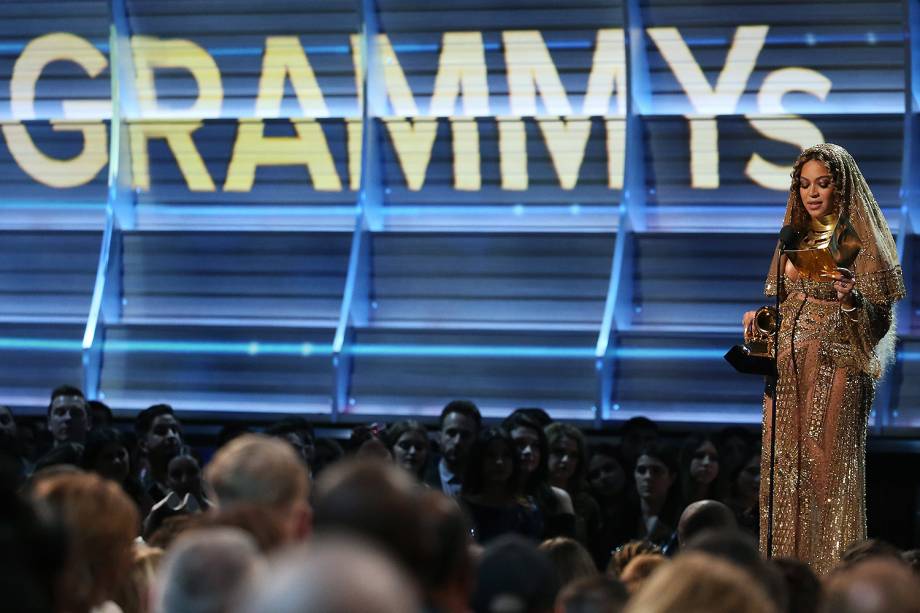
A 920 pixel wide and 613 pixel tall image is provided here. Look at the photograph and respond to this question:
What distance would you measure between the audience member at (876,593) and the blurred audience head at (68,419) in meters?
6.86

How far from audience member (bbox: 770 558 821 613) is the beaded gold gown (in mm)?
1909

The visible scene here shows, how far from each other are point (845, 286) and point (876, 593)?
346 centimetres

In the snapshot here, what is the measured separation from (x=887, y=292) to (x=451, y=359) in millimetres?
4946

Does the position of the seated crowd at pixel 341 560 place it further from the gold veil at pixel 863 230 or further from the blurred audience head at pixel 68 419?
the blurred audience head at pixel 68 419

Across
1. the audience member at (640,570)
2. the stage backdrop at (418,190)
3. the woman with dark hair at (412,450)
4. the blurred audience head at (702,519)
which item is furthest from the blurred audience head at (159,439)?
the audience member at (640,570)

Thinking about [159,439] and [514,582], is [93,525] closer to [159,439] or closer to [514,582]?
[514,582]

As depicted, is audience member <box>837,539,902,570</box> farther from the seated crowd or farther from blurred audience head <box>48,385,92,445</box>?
blurred audience head <box>48,385,92,445</box>

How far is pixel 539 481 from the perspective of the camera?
310 inches

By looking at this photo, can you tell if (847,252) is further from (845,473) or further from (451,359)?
(451,359)

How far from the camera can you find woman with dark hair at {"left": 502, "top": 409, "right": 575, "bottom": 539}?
747cm

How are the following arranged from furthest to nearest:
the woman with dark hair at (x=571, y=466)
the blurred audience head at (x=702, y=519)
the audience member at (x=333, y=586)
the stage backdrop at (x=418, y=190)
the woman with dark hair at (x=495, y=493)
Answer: the stage backdrop at (x=418, y=190) < the woman with dark hair at (x=571, y=466) < the woman with dark hair at (x=495, y=493) < the blurred audience head at (x=702, y=519) < the audience member at (x=333, y=586)

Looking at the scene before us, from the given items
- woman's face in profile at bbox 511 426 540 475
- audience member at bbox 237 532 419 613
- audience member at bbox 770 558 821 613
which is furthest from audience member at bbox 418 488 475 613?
woman's face in profile at bbox 511 426 540 475

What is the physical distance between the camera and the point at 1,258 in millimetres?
11562

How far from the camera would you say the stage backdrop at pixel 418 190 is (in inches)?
417
